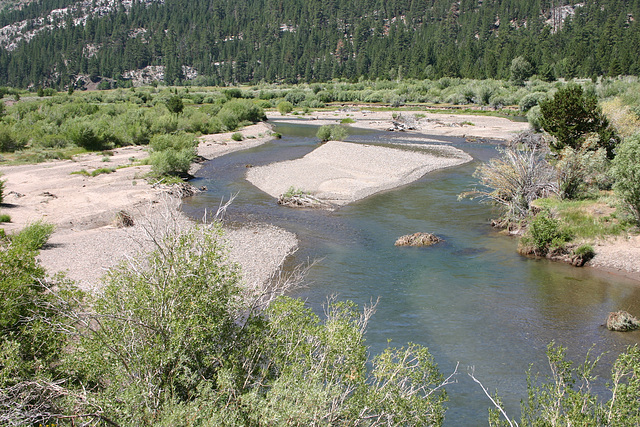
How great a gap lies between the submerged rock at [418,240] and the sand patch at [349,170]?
7701mm

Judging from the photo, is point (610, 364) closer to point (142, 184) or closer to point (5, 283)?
point (5, 283)

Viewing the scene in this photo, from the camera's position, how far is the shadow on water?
13.1m

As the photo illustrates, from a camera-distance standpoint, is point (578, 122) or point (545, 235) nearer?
point (545, 235)

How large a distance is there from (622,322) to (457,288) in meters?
4.85

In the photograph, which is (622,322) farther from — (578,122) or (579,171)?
(578,122)

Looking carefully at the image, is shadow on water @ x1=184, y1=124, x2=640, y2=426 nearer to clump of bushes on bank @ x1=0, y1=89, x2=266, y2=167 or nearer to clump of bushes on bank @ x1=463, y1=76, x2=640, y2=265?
clump of bushes on bank @ x1=463, y1=76, x2=640, y2=265

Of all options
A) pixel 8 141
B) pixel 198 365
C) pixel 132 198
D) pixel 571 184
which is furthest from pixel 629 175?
pixel 8 141

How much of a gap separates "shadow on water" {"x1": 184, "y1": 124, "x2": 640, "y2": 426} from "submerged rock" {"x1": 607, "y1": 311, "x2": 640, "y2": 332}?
0.25m

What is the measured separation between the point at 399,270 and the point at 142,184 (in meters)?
19.6

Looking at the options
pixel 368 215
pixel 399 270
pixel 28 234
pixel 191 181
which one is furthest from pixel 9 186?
pixel 399 270

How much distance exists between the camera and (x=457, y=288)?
1758 cm

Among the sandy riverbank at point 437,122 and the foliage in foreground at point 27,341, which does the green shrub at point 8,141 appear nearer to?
the sandy riverbank at point 437,122

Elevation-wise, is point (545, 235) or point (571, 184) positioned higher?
point (571, 184)

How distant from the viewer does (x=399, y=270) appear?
1916 cm
